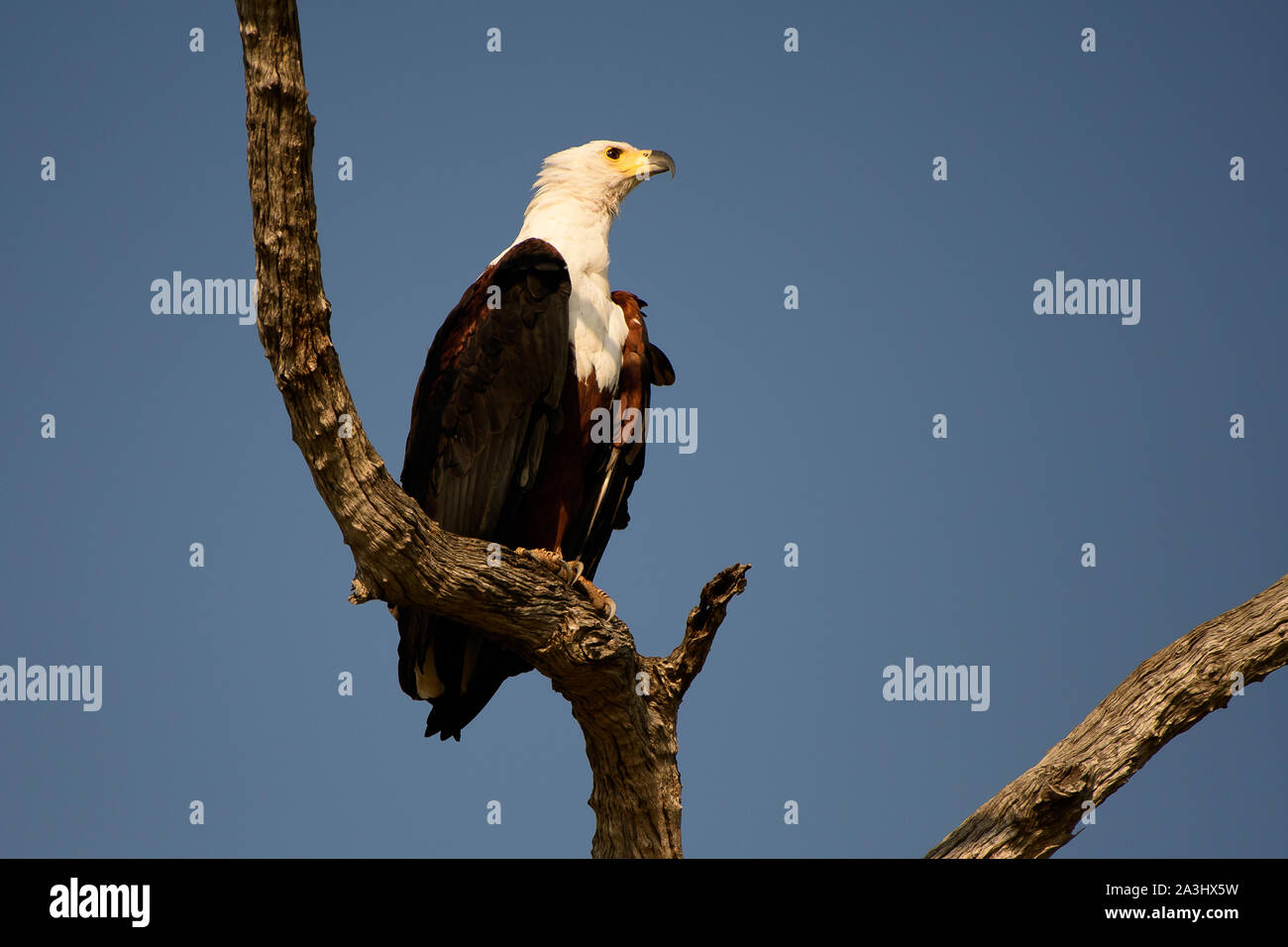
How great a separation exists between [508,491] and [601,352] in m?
0.80

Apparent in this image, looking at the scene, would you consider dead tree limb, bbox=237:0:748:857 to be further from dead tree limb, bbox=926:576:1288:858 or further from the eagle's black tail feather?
dead tree limb, bbox=926:576:1288:858

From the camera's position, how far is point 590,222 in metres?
5.68

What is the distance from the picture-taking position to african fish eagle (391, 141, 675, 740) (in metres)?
4.87

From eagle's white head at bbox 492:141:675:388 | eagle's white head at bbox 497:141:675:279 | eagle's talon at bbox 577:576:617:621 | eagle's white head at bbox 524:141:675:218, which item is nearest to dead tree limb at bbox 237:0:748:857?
eagle's talon at bbox 577:576:617:621

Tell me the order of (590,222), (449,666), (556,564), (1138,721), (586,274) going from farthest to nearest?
(590,222)
(586,274)
(449,666)
(556,564)
(1138,721)

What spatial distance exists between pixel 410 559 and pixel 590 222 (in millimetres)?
2423

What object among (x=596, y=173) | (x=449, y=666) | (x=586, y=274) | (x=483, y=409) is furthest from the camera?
(x=596, y=173)

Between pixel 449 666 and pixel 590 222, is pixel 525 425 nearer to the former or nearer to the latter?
pixel 449 666

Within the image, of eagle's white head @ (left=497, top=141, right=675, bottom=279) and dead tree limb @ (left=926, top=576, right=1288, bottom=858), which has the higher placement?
eagle's white head @ (left=497, top=141, right=675, bottom=279)

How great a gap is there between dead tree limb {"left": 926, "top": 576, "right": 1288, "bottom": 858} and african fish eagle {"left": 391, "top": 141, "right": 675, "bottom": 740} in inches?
75.3

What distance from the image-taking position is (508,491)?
502 centimetres

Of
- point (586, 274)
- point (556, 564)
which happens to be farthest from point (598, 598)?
point (586, 274)

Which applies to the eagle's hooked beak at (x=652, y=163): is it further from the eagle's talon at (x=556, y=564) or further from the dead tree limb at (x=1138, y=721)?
the dead tree limb at (x=1138, y=721)
